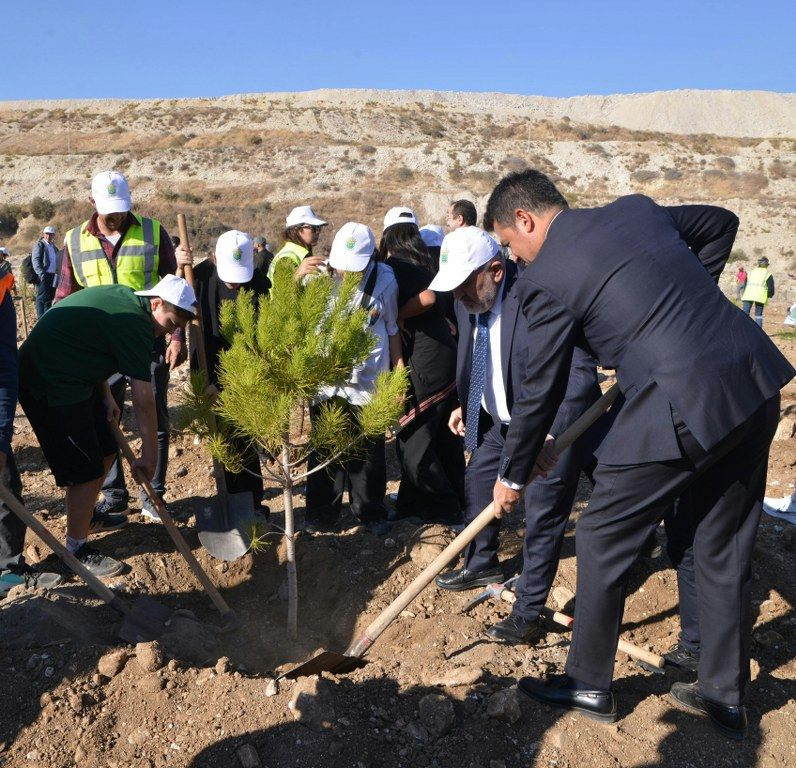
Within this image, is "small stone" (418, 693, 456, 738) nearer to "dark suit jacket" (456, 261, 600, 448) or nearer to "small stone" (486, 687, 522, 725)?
"small stone" (486, 687, 522, 725)

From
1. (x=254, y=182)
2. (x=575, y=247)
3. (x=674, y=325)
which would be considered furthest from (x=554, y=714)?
(x=254, y=182)

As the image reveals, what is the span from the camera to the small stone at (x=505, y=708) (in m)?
2.51

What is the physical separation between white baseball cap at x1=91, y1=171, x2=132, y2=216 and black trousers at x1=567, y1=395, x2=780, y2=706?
305 centimetres

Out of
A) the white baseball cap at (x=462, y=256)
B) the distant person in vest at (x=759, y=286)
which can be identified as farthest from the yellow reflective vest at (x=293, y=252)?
the distant person in vest at (x=759, y=286)

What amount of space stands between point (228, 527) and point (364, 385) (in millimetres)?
1104

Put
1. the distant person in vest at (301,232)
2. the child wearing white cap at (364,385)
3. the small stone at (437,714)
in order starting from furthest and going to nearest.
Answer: the distant person in vest at (301,232)
the child wearing white cap at (364,385)
the small stone at (437,714)

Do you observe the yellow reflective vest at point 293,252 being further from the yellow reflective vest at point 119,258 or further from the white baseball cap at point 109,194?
the white baseball cap at point 109,194

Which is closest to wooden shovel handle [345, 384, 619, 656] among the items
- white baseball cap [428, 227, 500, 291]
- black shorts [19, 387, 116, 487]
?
white baseball cap [428, 227, 500, 291]

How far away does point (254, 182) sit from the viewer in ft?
110

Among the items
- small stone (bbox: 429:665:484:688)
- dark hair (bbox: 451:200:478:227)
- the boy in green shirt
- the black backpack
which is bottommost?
small stone (bbox: 429:665:484:688)

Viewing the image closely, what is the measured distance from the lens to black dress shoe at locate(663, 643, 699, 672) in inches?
Answer: 115

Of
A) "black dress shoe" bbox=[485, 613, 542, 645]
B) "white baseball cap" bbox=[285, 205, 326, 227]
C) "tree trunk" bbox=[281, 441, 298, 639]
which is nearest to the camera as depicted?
"black dress shoe" bbox=[485, 613, 542, 645]

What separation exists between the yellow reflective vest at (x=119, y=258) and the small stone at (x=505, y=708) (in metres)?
2.97

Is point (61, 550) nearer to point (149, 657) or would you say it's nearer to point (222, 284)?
point (149, 657)
